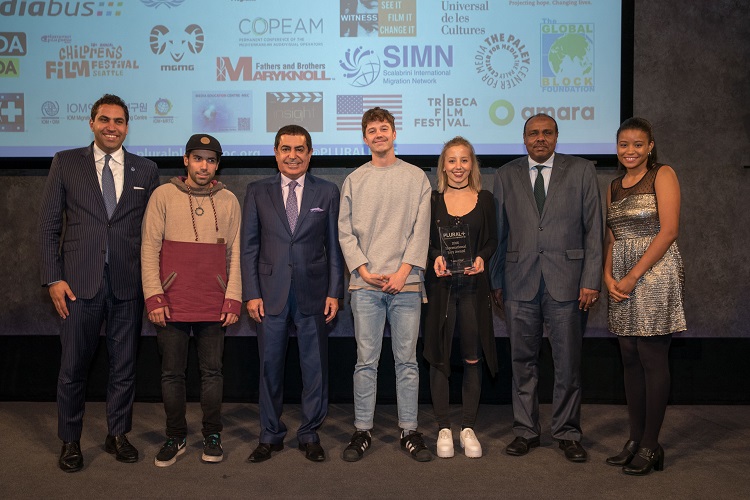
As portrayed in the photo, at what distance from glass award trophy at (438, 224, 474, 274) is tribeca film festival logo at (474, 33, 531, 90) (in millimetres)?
1653

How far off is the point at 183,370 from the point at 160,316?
Result: 1.08 ft

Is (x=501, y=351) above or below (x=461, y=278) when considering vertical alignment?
below

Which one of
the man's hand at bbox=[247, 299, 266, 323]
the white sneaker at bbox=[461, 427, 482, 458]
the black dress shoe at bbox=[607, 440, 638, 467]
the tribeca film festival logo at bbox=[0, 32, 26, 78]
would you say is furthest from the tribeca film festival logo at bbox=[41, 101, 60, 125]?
the black dress shoe at bbox=[607, 440, 638, 467]

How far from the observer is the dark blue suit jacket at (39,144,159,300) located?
11.0ft

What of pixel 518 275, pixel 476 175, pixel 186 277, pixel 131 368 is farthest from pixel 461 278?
pixel 131 368

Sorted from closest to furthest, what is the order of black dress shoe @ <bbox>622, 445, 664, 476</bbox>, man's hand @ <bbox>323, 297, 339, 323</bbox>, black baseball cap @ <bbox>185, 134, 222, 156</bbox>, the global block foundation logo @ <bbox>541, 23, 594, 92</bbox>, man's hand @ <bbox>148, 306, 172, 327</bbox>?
1. black dress shoe @ <bbox>622, 445, 664, 476</bbox>
2. man's hand @ <bbox>148, 306, 172, 327</bbox>
3. black baseball cap @ <bbox>185, 134, 222, 156</bbox>
4. man's hand @ <bbox>323, 297, 339, 323</bbox>
5. the global block foundation logo @ <bbox>541, 23, 594, 92</bbox>

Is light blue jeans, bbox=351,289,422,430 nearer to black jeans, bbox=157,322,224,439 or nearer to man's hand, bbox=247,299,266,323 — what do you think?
man's hand, bbox=247,299,266,323

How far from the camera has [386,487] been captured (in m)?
3.04

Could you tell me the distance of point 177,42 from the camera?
470 centimetres

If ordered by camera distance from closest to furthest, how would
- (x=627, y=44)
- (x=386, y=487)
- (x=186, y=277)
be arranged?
(x=386, y=487), (x=186, y=277), (x=627, y=44)

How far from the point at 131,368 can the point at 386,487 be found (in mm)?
1479

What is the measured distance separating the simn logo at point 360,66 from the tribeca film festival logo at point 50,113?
204cm

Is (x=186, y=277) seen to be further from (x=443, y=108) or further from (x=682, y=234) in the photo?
(x=682, y=234)

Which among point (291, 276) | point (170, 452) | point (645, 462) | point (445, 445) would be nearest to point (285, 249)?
point (291, 276)
